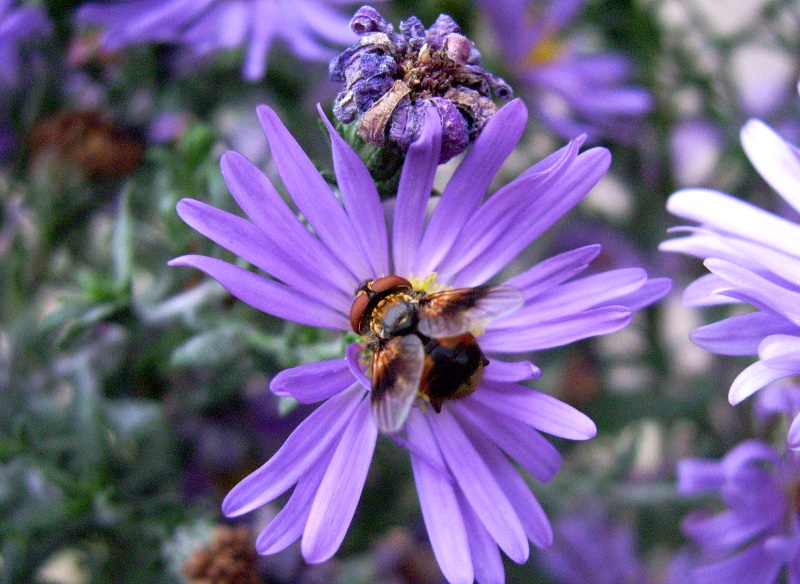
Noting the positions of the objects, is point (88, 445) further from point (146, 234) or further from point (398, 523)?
point (398, 523)

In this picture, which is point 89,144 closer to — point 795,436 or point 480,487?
point 480,487

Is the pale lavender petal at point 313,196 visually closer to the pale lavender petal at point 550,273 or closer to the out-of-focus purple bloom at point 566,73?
the pale lavender petal at point 550,273

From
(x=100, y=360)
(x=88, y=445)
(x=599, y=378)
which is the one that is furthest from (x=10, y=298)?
(x=599, y=378)

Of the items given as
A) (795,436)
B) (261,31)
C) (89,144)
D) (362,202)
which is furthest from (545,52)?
(795,436)

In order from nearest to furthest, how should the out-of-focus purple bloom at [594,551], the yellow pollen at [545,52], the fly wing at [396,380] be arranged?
the fly wing at [396,380] → the out-of-focus purple bloom at [594,551] → the yellow pollen at [545,52]

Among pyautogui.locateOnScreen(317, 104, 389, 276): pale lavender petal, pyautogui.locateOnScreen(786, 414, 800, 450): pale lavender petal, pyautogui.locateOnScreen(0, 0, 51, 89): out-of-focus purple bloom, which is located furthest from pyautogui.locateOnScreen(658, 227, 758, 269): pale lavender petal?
pyautogui.locateOnScreen(0, 0, 51, 89): out-of-focus purple bloom

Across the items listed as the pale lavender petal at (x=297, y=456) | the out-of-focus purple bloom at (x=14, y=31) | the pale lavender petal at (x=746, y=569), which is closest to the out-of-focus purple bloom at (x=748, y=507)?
the pale lavender petal at (x=746, y=569)
